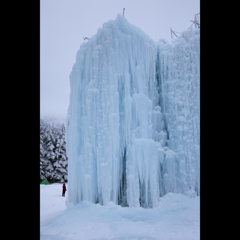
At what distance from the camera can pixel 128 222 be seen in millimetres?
5125

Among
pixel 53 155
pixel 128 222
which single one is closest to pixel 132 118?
pixel 128 222

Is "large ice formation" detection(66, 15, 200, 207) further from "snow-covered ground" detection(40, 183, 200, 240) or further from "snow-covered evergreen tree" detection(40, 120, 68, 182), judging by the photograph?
"snow-covered evergreen tree" detection(40, 120, 68, 182)

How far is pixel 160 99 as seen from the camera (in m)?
6.71

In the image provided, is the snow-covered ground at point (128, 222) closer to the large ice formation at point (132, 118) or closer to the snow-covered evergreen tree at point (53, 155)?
the large ice formation at point (132, 118)

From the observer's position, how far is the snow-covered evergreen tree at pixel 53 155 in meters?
18.3

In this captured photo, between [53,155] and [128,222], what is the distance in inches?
570

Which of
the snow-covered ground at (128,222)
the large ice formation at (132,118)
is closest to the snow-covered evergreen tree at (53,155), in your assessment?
the large ice formation at (132,118)

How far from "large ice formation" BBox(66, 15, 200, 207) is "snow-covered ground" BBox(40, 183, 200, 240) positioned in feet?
0.85

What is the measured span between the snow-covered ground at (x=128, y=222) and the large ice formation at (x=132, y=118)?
0.26 meters

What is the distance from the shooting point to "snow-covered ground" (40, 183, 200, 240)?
472cm
